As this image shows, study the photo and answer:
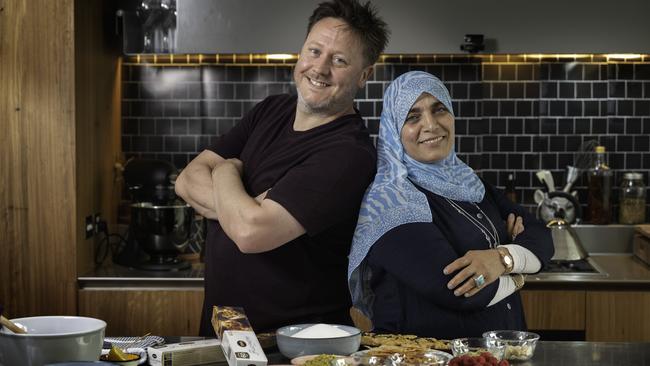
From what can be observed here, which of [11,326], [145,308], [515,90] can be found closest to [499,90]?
[515,90]

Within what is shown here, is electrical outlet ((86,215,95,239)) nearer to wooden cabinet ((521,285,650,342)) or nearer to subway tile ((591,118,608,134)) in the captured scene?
wooden cabinet ((521,285,650,342))

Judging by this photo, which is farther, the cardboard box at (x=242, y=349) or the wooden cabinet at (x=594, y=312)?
the wooden cabinet at (x=594, y=312)

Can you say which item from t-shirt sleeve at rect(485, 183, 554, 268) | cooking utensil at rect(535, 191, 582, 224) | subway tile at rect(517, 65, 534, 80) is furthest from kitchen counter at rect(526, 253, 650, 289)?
t-shirt sleeve at rect(485, 183, 554, 268)

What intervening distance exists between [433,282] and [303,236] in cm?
38

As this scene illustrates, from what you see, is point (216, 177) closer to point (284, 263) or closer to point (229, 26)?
point (284, 263)

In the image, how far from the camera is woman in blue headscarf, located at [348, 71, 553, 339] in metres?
2.30

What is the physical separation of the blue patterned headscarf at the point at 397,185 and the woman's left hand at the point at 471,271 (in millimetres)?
150

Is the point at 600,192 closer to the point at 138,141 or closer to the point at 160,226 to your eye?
the point at 160,226

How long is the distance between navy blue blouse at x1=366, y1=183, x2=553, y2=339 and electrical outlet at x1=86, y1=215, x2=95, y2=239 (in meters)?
1.92

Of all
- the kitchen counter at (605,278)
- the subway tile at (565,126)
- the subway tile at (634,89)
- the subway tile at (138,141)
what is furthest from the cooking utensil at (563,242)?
the subway tile at (138,141)

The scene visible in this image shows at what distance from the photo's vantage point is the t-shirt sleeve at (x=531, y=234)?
8.29 ft

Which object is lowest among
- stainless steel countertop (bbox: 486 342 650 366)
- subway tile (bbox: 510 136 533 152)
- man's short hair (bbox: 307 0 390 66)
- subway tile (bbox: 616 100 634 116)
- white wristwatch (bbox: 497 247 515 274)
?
stainless steel countertop (bbox: 486 342 650 366)

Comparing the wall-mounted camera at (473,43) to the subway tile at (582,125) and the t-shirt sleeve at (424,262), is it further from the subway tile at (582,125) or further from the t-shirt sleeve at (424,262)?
the t-shirt sleeve at (424,262)

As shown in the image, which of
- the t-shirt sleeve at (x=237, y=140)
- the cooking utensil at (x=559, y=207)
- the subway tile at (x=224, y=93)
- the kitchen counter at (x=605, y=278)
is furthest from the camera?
the subway tile at (x=224, y=93)
